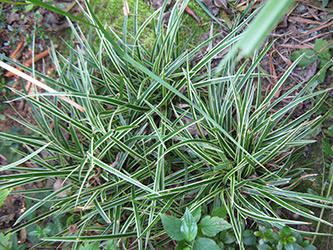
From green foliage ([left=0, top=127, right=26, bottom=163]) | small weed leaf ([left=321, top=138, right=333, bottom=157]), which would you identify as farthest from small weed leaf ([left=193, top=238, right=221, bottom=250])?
green foliage ([left=0, top=127, right=26, bottom=163])

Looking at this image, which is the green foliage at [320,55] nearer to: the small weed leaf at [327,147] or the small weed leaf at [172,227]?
the small weed leaf at [327,147]

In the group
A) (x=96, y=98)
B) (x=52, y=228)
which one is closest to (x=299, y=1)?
(x=96, y=98)

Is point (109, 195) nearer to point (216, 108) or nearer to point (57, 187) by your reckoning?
point (57, 187)

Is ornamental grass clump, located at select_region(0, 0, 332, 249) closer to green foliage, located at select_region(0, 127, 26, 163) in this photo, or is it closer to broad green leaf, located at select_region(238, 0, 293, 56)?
green foliage, located at select_region(0, 127, 26, 163)

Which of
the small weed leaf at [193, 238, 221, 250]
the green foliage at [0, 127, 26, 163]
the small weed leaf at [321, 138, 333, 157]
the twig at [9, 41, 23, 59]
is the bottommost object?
the green foliage at [0, 127, 26, 163]

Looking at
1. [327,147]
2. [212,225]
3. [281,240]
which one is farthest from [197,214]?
[327,147]

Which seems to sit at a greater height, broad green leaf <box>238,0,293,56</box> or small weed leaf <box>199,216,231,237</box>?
broad green leaf <box>238,0,293,56</box>
